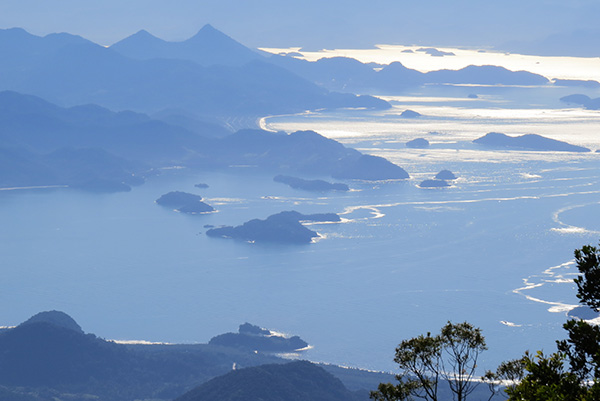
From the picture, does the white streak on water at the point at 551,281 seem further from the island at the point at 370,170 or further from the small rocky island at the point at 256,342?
the island at the point at 370,170

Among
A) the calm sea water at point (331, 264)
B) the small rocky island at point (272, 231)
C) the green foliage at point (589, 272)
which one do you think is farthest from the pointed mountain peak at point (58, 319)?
the green foliage at point (589, 272)

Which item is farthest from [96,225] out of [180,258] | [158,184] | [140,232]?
[158,184]

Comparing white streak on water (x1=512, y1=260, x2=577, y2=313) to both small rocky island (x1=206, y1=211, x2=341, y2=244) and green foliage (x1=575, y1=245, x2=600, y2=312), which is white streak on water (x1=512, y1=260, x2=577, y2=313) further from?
green foliage (x1=575, y1=245, x2=600, y2=312)

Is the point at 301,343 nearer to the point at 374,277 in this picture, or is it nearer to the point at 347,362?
the point at 347,362

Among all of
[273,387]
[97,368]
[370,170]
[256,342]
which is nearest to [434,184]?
[370,170]

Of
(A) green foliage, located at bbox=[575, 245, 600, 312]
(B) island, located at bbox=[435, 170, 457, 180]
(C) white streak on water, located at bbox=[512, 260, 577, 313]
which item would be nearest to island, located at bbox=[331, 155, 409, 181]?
(B) island, located at bbox=[435, 170, 457, 180]

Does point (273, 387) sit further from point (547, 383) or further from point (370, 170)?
point (370, 170)

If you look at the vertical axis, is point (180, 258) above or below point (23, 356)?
above
